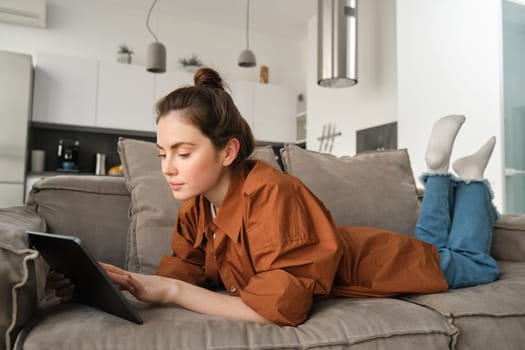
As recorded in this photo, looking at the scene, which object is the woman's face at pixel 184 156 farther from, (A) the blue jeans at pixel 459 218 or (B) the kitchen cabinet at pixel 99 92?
(B) the kitchen cabinet at pixel 99 92

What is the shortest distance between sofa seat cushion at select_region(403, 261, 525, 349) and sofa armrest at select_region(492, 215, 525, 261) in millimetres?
505

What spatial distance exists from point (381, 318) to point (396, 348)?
0.07 metres

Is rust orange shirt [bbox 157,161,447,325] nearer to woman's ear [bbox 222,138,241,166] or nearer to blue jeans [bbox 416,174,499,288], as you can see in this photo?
woman's ear [bbox 222,138,241,166]

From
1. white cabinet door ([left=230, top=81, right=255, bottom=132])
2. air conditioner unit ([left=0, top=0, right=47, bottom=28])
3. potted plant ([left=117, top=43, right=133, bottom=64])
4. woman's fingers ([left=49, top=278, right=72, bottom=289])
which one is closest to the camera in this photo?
woman's fingers ([left=49, top=278, right=72, bottom=289])

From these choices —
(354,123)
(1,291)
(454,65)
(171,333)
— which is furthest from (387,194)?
(354,123)

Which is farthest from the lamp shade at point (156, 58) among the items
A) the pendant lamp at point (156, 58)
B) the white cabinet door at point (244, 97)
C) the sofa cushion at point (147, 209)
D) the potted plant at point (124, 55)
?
the sofa cushion at point (147, 209)

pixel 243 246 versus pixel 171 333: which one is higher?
pixel 243 246

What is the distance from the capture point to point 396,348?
93cm

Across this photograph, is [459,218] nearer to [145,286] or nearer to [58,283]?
[145,286]

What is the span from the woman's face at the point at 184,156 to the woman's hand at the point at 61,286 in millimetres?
306

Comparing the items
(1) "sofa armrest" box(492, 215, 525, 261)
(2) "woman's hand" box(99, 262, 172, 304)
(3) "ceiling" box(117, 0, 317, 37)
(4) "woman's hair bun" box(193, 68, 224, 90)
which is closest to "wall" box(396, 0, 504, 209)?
(3) "ceiling" box(117, 0, 317, 37)

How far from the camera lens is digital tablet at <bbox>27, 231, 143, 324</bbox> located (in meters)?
0.79

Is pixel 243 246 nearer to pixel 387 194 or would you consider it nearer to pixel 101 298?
pixel 101 298

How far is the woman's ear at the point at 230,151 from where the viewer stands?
1115mm
